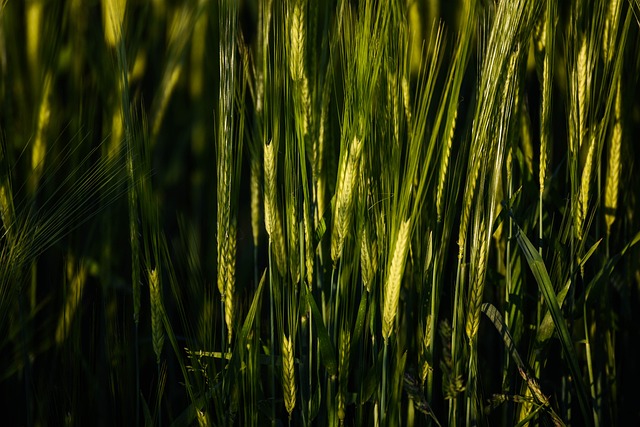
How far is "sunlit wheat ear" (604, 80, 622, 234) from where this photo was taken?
1.00m

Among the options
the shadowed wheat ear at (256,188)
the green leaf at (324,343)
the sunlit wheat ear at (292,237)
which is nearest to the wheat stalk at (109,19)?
the shadowed wheat ear at (256,188)

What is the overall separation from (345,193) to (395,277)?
Result: 0.11 m

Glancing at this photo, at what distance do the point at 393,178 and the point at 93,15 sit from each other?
2.03 feet

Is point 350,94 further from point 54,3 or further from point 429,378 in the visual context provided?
point 54,3

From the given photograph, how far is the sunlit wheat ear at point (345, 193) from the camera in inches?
31.9

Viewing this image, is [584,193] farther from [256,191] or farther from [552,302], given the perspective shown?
[256,191]

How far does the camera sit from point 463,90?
114 centimetres

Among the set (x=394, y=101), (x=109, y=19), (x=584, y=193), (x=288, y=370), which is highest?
(x=109, y=19)

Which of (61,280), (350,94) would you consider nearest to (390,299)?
(350,94)

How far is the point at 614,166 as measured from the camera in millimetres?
1012

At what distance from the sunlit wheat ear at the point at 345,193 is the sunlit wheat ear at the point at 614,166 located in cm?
43

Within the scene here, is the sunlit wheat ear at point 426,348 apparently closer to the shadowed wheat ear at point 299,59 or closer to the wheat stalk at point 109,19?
the shadowed wheat ear at point 299,59

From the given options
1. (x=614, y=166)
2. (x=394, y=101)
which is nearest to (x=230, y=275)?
(x=394, y=101)

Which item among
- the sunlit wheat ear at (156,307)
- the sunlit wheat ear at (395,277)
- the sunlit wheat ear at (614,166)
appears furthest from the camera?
the sunlit wheat ear at (614,166)
